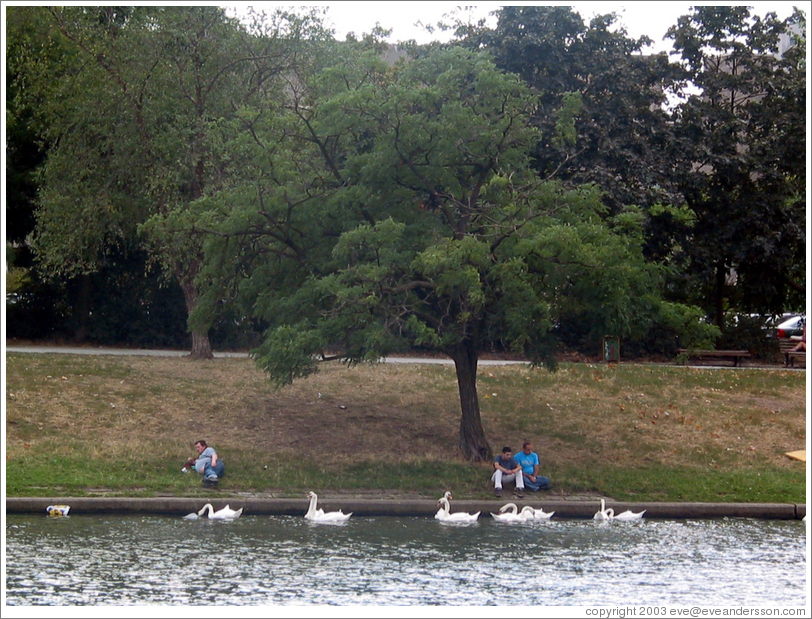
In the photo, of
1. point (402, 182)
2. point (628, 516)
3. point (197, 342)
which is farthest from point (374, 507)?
point (197, 342)

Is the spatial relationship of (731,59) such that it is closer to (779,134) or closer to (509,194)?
(779,134)

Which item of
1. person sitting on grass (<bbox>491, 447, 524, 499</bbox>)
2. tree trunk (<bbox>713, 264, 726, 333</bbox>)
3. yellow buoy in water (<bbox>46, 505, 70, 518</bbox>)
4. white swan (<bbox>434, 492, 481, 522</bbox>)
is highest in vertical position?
tree trunk (<bbox>713, 264, 726, 333</bbox>)

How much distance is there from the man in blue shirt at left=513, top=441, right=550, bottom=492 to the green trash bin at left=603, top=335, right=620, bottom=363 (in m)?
11.1

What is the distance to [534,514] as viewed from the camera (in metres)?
15.5

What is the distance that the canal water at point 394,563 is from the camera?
10141 millimetres

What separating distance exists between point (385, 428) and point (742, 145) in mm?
17127

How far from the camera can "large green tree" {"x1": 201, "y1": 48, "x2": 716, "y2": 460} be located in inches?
626

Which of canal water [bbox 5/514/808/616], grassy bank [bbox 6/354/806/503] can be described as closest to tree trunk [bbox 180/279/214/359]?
grassy bank [bbox 6/354/806/503]

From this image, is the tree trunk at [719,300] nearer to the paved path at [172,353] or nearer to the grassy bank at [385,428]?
the paved path at [172,353]

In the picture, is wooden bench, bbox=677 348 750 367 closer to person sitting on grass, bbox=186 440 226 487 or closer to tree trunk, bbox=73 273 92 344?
person sitting on grass, bbox=186 440 226 487

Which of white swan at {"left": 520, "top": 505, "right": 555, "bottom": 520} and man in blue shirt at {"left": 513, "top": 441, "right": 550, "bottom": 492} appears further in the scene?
man in blue shirt at {"left": 513, "top": 441, "right": 550, "bottom": 492}

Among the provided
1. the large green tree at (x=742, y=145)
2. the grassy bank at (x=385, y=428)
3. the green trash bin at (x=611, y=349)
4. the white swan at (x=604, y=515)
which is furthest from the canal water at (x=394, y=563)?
the large green tree at (x=742, y=145)

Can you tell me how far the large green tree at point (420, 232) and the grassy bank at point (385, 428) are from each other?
183 centimetres

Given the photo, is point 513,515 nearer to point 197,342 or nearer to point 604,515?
point 604,515
